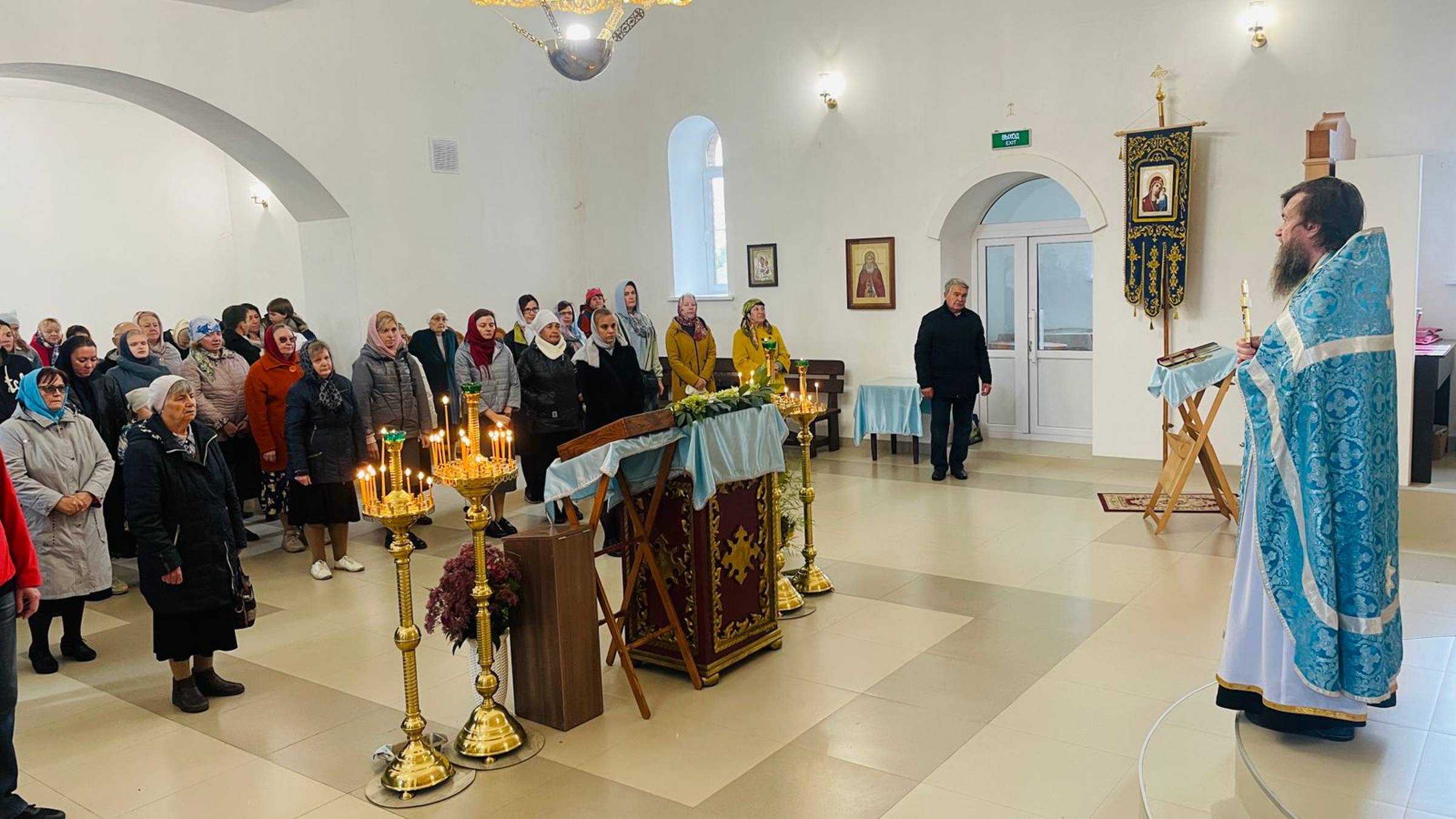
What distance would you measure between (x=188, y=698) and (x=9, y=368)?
3.60m

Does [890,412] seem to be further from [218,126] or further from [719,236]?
[218,126]

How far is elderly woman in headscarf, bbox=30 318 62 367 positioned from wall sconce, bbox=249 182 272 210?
5.00 meters

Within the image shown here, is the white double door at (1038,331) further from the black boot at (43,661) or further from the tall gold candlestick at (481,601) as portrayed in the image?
the black boot at (43,661)

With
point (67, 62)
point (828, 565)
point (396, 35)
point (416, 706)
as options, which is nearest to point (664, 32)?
point (396, 35)

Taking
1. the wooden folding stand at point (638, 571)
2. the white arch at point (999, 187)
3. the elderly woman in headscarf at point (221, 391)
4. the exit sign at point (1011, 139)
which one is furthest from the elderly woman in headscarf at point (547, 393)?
the exit sign at point (1011, 139)

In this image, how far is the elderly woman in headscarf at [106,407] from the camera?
255 inches

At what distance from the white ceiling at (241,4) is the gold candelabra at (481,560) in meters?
5.97

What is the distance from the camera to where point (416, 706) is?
4020mm

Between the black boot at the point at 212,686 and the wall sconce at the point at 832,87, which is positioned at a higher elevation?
the wall sconce at the point at 832,87

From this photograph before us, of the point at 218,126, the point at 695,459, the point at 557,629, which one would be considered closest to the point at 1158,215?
the point at 695,459

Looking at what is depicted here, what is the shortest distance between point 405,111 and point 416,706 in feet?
24.7

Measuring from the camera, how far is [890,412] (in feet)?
32.7

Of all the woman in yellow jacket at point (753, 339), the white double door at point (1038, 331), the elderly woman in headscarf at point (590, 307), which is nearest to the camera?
the elderly woman in headscarf at point (590, 307)

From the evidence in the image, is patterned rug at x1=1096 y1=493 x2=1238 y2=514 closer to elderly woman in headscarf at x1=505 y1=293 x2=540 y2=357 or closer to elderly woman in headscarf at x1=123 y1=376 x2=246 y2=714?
elderly woman in headscarf at x1=505 y1=293 x2=540 y2=357
